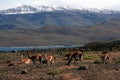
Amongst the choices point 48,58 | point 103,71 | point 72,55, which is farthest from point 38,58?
point 103,71

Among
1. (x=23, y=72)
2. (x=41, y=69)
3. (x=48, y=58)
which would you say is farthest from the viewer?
(x=48, y=58)

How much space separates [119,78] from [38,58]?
10867 millimetres

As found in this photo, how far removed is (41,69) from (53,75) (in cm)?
425

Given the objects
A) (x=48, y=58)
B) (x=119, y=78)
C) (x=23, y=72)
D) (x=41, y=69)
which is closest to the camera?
(x=119, y=78)

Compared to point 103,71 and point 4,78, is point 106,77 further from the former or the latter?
point 4,78

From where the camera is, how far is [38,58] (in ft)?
132

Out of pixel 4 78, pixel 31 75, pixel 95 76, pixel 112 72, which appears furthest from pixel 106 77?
pixel 4 78

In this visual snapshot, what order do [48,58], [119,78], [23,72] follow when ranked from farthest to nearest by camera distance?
[48,58]
[23,72]
[119,78]

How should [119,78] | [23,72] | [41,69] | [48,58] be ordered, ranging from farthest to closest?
[48,58]
[41,69]
[23,72]
[119,78]

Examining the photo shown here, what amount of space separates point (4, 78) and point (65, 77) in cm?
511

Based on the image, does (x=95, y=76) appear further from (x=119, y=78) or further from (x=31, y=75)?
(x=31, y=75)

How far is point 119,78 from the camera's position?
32.1 meters

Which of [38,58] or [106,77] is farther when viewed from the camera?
[38,58]

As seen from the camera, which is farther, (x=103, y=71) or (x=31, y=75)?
(x=103, y=71)
